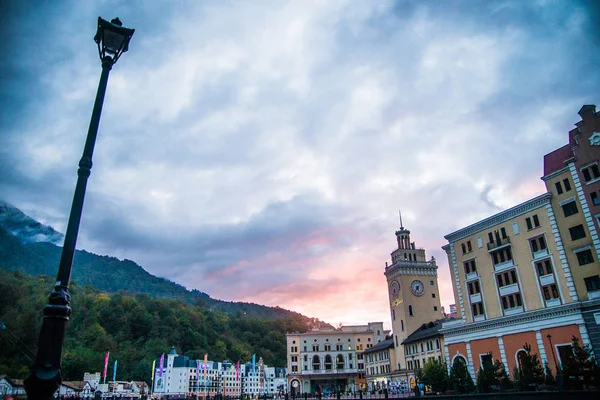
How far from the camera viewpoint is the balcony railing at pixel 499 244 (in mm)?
45062

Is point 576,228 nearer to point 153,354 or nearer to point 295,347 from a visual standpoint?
point 295,347

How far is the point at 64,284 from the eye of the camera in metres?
7.35

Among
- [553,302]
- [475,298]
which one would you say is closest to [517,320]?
[553,302]

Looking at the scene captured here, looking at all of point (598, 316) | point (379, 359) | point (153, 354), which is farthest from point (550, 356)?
point (153, 354)

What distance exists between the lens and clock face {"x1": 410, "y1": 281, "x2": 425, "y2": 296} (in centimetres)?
7644

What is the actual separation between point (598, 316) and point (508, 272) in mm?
10061

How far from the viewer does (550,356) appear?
38344 mm

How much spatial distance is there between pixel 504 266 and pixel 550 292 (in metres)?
5.72

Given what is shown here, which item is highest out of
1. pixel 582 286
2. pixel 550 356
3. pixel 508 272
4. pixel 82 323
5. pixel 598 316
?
pixel 82 323

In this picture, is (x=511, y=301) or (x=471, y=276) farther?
(x=471, y=276)

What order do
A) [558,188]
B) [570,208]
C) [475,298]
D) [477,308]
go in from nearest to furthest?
[570,208], [558,188], [477,308], [475,298]

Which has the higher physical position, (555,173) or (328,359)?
(555,173)

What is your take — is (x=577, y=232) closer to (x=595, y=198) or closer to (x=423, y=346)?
(x=595, y=198)

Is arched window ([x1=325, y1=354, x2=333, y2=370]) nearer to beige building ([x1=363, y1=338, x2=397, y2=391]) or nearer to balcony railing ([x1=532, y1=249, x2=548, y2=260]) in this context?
beige building ([x1=363, y1=338, x2=397, y2=391])
